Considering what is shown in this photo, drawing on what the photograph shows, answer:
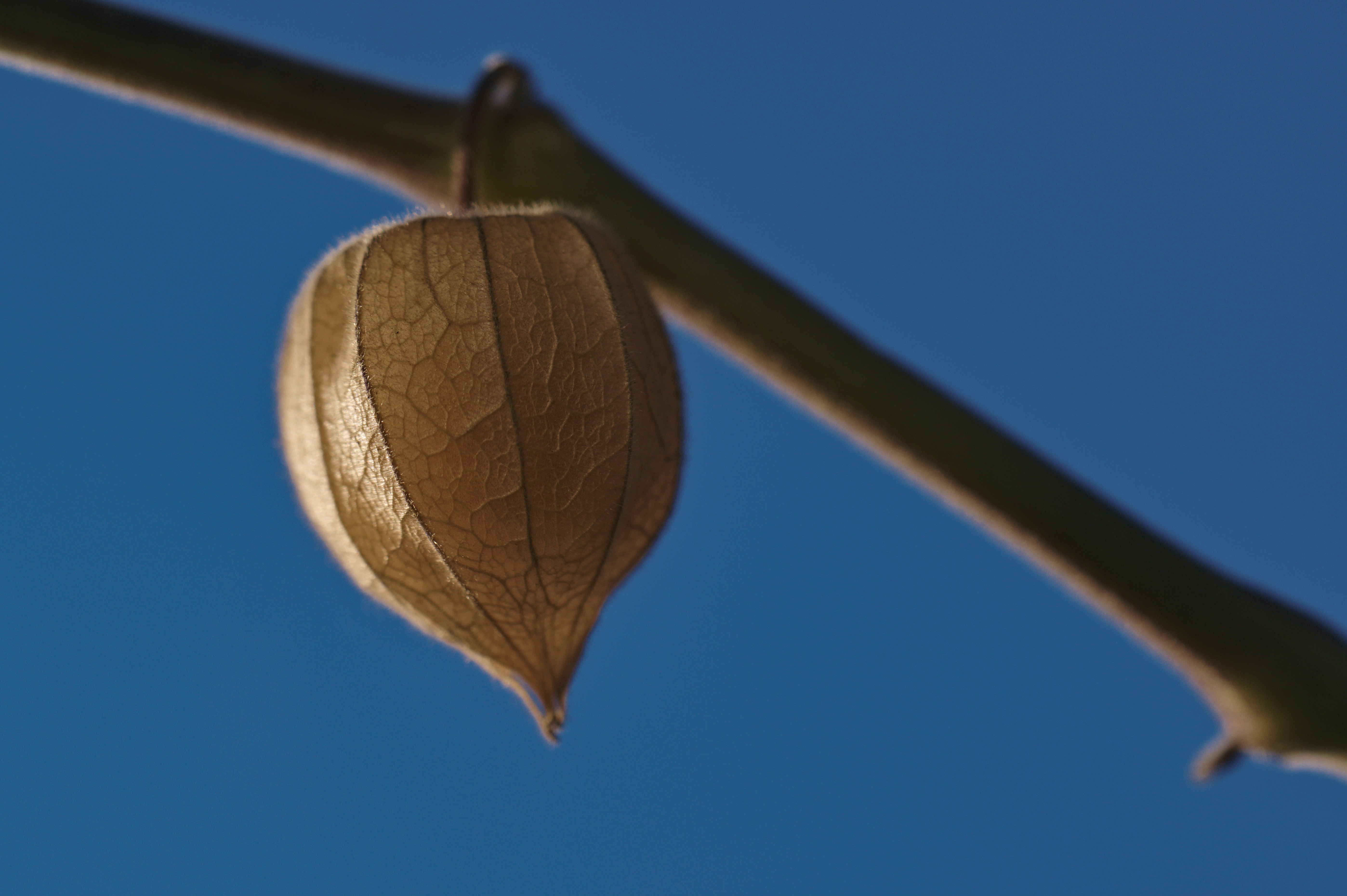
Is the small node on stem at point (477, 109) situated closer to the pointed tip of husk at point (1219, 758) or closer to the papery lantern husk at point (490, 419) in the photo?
the papery lantern husk at point (490, 419)

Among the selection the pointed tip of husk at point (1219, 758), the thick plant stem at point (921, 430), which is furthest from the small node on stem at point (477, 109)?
the pointed tip of husk at point (1219, 758)

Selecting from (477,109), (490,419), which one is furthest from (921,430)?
(477,109)

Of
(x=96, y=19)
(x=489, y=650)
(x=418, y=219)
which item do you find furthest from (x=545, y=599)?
(x=96, y=19)

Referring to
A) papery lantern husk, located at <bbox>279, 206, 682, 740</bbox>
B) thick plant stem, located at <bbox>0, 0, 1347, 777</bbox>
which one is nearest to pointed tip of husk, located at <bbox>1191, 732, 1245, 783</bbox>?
thick plant stem, located at <bbox>0, 0, 1347, 777</bbox>

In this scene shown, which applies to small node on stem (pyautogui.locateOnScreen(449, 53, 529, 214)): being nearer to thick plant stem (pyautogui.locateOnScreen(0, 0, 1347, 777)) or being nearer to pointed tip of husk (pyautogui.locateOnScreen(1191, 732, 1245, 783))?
thick plant stem (pyautogui.locateOnScreen(0, 0, 1347, 777))

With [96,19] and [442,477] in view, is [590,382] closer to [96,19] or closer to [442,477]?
[442,477]

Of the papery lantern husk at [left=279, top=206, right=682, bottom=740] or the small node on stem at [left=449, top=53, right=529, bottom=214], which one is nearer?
the papery lantern husk at [left=279, top=206, right=682, bottom=740]
